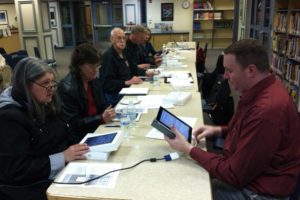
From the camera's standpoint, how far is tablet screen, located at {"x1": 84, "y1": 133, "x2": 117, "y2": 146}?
5.45ft

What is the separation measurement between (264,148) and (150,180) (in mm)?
535

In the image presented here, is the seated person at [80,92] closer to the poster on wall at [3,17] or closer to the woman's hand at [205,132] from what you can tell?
the woman's hand at [205,132]

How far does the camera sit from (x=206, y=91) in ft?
14.4

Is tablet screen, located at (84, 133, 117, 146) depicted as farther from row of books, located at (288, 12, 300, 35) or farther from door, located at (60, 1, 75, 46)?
door, located at (60, 1, 75, 46)

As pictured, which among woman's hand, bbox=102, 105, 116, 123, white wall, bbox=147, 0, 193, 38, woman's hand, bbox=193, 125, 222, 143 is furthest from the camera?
white wall, bbox=147, 0, 193, 38

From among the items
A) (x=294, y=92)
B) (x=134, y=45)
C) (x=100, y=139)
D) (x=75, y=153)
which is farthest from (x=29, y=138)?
(x=294, y=92)

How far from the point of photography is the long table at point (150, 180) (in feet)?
4.18

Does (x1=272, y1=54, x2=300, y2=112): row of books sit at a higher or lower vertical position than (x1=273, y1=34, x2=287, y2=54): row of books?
lower

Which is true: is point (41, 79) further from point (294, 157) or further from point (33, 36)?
point (33, 36)

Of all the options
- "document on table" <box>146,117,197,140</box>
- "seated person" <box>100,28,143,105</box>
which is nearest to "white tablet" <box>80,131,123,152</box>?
"document on table" <box>146,117,197,140</box>

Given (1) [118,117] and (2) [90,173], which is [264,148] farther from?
(1) [118,117]

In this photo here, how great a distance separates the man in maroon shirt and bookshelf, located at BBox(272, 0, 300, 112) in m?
2.85

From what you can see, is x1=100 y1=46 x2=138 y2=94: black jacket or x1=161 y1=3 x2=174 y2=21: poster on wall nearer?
x1=100 y1=46 x2=138 y2=94: black jacket

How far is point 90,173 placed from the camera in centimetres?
145
